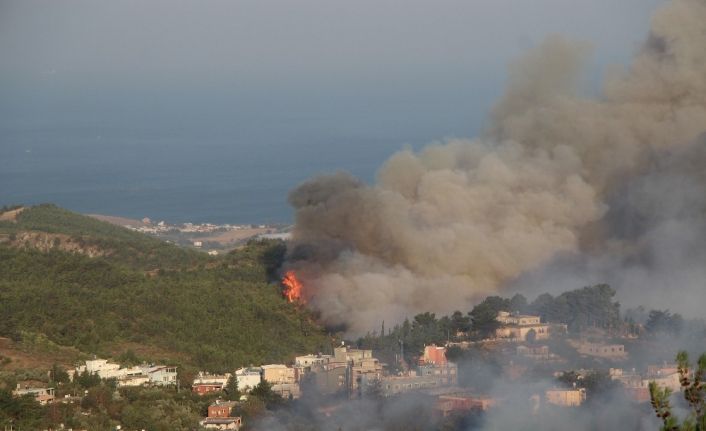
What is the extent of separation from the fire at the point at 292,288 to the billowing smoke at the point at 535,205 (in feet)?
1.16

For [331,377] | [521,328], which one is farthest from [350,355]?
[521,328]

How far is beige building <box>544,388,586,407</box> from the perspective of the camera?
3428cm

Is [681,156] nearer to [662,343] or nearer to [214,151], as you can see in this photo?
[662,343]

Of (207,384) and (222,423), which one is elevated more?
(207,384)

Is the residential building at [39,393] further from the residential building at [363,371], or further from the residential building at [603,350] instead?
the residential building at [603,350]

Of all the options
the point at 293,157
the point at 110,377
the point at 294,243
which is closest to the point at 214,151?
the point at 293,157

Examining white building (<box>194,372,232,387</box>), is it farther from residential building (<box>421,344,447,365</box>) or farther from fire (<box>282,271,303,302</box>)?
fire (<box>282,271,303,302</box>)

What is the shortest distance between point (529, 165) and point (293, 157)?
10053 centimetres

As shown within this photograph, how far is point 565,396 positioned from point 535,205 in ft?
46.3

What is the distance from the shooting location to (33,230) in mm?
60500

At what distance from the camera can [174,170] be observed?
146625mm

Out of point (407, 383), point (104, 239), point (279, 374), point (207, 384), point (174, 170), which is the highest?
point (174, 170)

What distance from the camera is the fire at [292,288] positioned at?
47.9 m

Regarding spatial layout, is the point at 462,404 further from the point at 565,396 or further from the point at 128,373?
the point at 128,373
